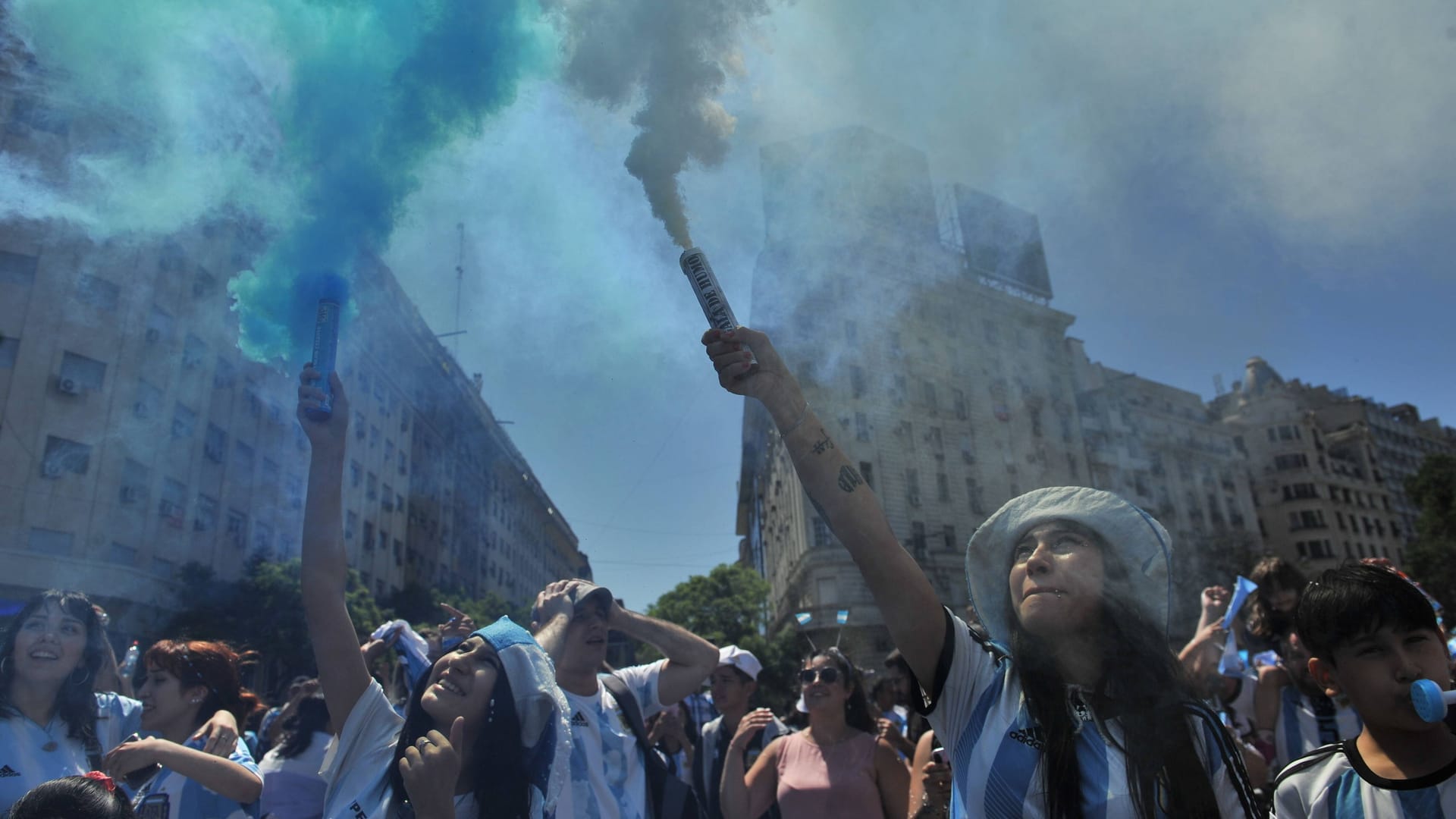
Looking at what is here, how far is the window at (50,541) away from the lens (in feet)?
52.5

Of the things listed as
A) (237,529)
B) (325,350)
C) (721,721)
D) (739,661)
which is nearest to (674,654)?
(739,661)

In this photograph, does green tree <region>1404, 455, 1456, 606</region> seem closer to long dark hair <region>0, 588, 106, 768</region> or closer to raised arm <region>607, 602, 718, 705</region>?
raised arm <region>607, 602, 718, 705</region>

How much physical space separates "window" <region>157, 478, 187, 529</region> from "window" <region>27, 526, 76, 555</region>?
2.23 meters

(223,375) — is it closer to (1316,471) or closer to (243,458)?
(243,458)

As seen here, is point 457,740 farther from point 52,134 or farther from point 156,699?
point 52,134

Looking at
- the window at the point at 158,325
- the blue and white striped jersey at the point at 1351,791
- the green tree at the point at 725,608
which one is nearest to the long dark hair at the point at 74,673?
the blue and white striped jersey at the point at 1351,791

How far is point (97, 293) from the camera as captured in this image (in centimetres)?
1831

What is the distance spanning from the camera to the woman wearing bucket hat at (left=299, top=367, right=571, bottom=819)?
2.27m

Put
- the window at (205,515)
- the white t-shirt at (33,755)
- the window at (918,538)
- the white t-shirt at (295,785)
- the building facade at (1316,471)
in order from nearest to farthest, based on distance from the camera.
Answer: the white t-shirt at (33,755) → the white t-shirt at (295,785) → the window at (205,515) → the window at (918,538) → the building facade at (1316,471)

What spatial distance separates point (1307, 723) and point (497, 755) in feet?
12.6

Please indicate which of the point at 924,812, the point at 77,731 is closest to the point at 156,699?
the point at 77,731

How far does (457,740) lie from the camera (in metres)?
2.06

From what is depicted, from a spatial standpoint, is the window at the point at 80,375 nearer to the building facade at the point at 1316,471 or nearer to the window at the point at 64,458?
the window at the point at 64,458

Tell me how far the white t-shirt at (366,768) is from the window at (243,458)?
2175 centimetres
